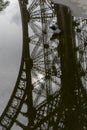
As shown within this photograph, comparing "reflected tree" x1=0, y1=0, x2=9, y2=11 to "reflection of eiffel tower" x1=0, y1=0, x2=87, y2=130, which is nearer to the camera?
"reflection of eiffel tower" x1=0, y1=0, x2=87, y2=130

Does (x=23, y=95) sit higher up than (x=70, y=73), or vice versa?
(x=70, y=73)

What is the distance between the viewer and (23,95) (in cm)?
2112

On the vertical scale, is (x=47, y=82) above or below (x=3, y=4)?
below

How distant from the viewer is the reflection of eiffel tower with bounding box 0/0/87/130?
18.5 m

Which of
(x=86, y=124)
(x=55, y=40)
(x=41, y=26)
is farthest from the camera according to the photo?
(x=41, y=26)

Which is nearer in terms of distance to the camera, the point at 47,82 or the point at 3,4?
the point at 47,82

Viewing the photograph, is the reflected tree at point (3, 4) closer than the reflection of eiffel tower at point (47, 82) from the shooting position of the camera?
No

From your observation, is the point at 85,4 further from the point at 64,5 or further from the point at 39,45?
the point at 39,45

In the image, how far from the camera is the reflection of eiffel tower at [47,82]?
18516 mm

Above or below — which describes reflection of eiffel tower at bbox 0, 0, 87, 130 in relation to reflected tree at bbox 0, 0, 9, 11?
below

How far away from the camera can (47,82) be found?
2067 centimetres

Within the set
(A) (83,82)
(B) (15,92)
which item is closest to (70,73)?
(A) (83,82)

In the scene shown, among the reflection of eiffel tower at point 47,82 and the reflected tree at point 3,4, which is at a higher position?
the reflected tree at point 3,4

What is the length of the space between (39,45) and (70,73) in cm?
285
